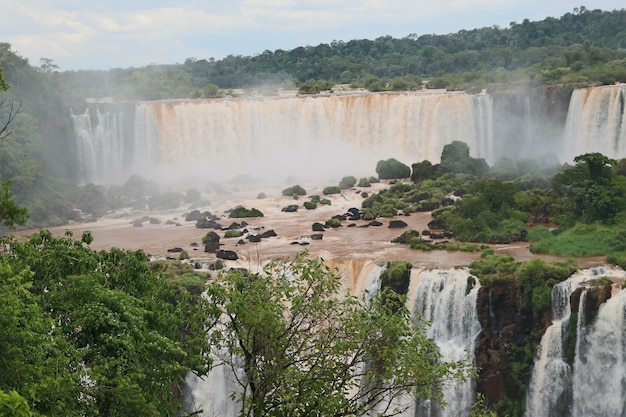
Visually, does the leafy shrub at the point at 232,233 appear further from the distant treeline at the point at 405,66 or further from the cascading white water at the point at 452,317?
the distant treeline at the point at 405,66

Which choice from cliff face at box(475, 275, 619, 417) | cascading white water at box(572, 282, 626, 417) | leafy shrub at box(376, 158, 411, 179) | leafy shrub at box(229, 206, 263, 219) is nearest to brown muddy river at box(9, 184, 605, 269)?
leafy shrub at box(229, 206, 263, 219)

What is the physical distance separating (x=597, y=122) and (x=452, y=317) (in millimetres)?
20468

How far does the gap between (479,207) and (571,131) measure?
1334 centimetres

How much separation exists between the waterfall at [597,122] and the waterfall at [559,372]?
61.4ft

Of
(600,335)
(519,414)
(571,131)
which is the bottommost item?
(519,414)

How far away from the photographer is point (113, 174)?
161ft

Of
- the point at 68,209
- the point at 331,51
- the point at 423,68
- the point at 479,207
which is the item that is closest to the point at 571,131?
the point at 479,207

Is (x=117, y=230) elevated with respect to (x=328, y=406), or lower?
lower

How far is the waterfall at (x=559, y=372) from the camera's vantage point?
20.9m

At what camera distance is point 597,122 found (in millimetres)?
39750

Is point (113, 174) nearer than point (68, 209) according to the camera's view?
No

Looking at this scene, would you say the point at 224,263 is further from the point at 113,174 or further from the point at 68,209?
the point at 113,174

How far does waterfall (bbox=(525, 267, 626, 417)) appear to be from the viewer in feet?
68.6

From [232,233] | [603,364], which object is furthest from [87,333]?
[232,233]
